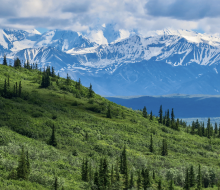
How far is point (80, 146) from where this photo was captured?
384 ft

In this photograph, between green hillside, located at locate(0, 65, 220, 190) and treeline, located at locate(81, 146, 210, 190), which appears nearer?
treeline, located at locate(81, 146, 210, 190)

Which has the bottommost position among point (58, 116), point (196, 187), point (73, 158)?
point (196, 187)

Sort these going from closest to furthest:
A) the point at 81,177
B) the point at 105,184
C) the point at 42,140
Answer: the point at 105,184, the point at 81,177, the point at 42,140

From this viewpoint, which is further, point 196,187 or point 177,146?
point 177,146

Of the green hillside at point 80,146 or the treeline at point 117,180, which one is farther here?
the green hillside at point 80,146

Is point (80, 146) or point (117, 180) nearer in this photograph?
point (117, 180)

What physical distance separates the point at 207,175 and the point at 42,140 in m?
54.8

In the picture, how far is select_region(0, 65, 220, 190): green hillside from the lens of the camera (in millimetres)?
73125

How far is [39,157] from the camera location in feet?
277

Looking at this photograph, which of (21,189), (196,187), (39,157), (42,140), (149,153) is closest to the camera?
(21,189)

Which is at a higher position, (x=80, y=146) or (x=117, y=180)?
(x=80, y=146)

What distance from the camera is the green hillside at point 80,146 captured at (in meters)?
73.1

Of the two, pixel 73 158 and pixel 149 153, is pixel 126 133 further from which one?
pixel 73 158

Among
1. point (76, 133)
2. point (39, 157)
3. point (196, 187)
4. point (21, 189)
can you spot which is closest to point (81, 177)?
point (39, 157)
